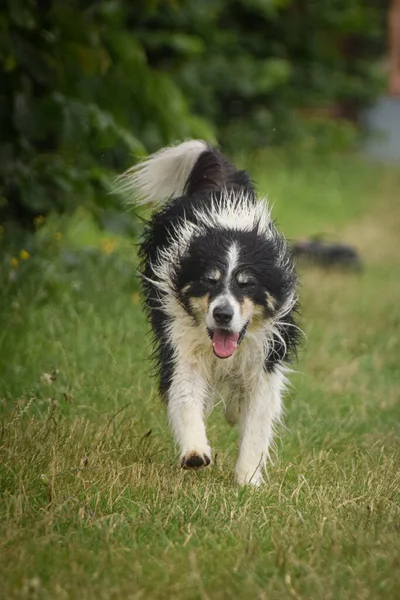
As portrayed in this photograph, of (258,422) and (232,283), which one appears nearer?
(232,283)

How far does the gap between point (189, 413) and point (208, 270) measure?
0.63m

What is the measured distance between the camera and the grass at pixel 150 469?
12.9 ft

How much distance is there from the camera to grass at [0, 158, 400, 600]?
3.93 metres

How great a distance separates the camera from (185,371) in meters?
5.53

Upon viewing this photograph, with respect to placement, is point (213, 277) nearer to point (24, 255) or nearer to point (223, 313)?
point (223, 313)

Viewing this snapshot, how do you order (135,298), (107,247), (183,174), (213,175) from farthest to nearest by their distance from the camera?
(107,247) → (135,298) → (183,174) → (213,175)

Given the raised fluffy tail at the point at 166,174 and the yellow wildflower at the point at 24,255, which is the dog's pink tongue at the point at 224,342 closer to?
the raised fluffy tail at the point at 166,174

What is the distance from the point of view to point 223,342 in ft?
17.4

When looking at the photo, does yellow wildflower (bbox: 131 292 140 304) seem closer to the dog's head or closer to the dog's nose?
the dog's head

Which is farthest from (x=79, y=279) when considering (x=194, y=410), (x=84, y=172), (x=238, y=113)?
(x=238, y=113)

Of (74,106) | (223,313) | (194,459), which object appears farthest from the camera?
(74,106)

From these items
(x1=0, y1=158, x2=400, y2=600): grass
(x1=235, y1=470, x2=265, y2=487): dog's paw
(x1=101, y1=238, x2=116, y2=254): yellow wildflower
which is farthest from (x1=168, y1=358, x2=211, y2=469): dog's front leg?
(x1=101, y1=238, x2=116, y2=254): yellow wildflower

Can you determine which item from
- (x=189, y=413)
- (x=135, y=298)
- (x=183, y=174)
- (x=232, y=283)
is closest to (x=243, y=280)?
(x=232, y=283)

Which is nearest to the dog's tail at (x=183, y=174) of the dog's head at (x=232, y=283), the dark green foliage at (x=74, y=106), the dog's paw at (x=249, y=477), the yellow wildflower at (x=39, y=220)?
the dog's head at (x=232, y=283)
